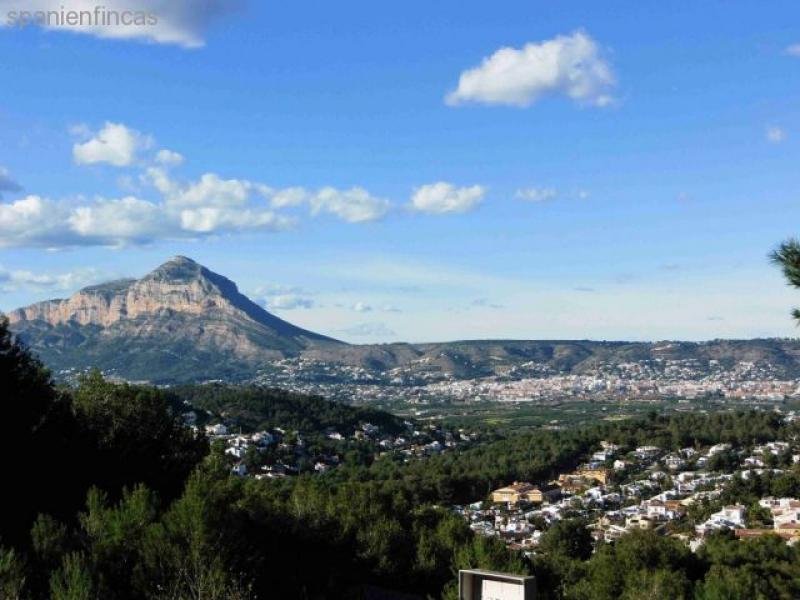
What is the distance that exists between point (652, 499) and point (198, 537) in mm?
44007

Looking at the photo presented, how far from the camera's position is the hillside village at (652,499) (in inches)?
1571

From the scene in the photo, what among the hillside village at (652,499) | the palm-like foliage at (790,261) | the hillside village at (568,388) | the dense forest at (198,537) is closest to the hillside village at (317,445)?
the hillside village at (652,499)

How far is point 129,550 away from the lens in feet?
39.1

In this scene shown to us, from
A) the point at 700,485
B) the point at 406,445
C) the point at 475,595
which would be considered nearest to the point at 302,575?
the point at 475,595

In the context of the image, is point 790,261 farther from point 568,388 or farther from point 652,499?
point 568,388

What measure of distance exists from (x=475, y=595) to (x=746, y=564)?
21.6 m

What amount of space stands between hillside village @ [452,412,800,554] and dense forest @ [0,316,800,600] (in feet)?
30.8

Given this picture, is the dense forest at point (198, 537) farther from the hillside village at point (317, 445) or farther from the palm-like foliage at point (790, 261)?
the hillside village at point (317, 445)

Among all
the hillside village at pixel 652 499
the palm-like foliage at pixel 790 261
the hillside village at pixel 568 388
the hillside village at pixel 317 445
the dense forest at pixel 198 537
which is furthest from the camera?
the hillside village at pixel 568 388

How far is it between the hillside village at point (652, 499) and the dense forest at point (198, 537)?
30.8 ft

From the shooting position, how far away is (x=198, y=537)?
1148 centimetres

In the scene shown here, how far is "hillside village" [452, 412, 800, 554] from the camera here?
39.9 metres

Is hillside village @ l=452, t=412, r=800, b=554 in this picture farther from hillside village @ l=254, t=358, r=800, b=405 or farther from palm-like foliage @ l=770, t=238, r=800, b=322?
hillside village @ l=254, t=358, r=800, b=405

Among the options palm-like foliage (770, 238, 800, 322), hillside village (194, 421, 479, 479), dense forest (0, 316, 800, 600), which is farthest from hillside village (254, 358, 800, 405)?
palm-like foliage (770, 238, 800, 322)
